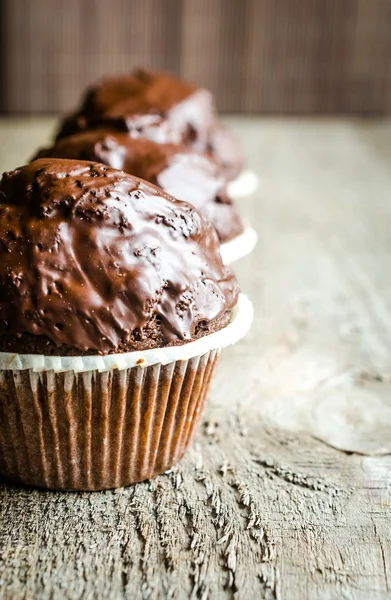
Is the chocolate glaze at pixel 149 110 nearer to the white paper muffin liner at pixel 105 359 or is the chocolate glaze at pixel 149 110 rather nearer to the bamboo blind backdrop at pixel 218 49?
the white paper muffin liner at pixel 105 359

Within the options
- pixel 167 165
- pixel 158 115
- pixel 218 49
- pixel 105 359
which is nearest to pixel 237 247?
pixel 167 165

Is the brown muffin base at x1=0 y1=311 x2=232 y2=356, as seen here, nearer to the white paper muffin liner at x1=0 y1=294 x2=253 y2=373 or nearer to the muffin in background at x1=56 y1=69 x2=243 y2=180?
the white paper muffin liner at x1=0 y1=294 x2=253 y2=373

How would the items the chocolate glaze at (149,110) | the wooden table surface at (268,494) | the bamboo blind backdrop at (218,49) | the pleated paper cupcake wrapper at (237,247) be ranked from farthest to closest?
1. the bamboo blind backdrop at (218,49)
2. the chocolate glaze at (149,110)
3. the pleated paper cupcake wrapper at (237,247)
4. the wooden table surface at (268,494)

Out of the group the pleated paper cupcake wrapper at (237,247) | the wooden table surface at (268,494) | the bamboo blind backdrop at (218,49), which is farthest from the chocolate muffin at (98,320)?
the bamboo blind backdrop at (218,49)

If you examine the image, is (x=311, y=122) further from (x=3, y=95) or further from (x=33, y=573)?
(x=33, y=573)

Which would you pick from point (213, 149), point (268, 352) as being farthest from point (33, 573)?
point (213, 149)

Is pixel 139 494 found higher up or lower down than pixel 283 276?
higher up

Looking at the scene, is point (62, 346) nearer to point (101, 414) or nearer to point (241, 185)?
point (101, 414)
